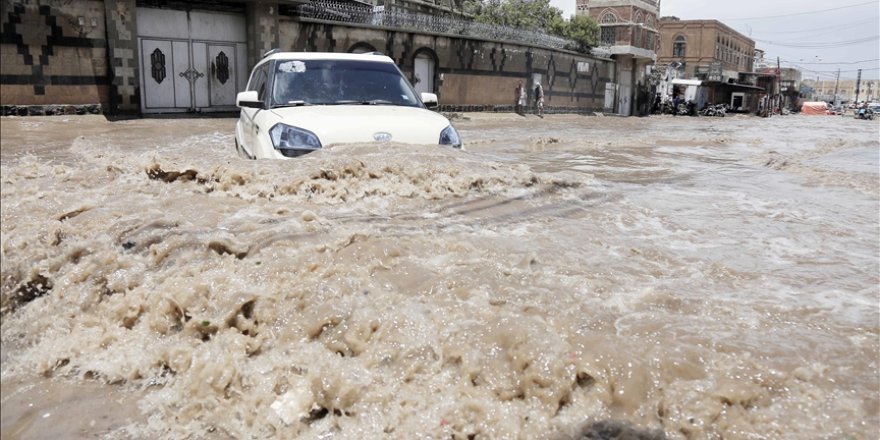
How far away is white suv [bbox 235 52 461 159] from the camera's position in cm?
547

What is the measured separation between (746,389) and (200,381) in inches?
84.5

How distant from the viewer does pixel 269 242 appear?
3.61 meters

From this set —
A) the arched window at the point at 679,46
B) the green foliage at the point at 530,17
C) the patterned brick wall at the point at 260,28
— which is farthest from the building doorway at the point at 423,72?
the arched window at the point at 679,46

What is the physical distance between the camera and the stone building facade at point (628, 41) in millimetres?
39625

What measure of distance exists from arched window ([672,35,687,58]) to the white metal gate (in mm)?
58957

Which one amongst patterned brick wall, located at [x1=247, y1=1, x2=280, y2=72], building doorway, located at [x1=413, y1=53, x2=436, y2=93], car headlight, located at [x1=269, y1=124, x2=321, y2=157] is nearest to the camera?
car headlight, located at [x1=269, y1=124, x2=321, y2=157]

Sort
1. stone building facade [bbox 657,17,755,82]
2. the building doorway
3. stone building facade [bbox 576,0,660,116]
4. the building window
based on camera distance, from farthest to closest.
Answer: stone building facade [bbox 657,17,755,82] → the building window → stone building facade [bbox 576,0,660,116] → the building doorway

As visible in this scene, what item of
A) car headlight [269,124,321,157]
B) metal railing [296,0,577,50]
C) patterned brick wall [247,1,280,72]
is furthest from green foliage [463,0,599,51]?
car headlight [269,124,321,157]

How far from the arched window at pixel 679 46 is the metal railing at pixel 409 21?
Result: 41.2 metres

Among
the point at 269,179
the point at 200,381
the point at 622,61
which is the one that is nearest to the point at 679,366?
the point at 200,381

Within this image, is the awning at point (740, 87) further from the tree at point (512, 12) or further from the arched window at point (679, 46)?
the tree at point (512, 12)

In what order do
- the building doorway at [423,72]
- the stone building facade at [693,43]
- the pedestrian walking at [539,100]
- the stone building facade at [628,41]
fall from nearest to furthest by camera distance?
the building doorway at [423,72]
the pedestrian walking at [539,100]
the stone building facade at [628,41]
the stone building facade at [693,43]

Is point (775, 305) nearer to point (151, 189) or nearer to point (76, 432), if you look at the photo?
point (76, 432)

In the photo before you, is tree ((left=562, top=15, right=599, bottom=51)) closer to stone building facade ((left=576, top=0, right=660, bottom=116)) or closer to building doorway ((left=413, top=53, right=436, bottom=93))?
stone building facade ((left=576, top=0, right=660, bottom=116))
